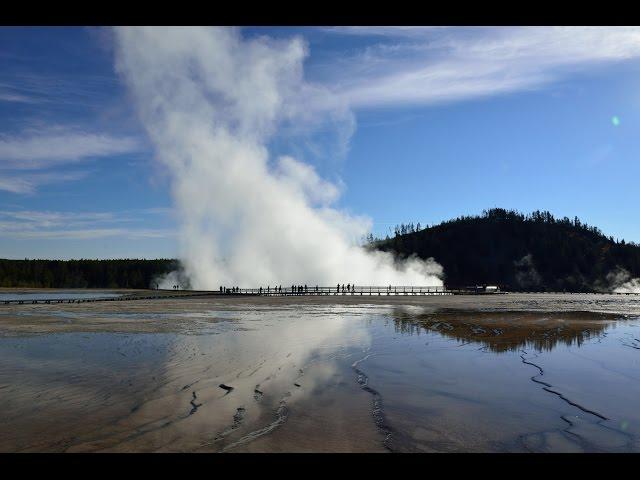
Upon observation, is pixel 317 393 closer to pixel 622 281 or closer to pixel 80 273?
pixel 80 273

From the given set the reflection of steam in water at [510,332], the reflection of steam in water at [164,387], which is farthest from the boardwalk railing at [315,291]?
the reflection of steam in water at [164,387]

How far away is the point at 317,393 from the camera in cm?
1117

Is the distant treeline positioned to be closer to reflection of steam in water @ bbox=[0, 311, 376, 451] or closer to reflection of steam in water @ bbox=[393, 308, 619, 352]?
reflection of steam in water @ bbox=[393, 308, 619, 352]

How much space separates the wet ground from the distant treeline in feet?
469

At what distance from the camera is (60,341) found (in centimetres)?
2034

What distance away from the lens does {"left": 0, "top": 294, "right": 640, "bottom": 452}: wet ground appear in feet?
26.0

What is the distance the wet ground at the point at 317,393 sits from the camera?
26.0ft

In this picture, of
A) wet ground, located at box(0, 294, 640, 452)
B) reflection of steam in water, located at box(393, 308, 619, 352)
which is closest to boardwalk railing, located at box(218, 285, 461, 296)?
reflection of steam in water, located at box(393, 308, 619, 352)
